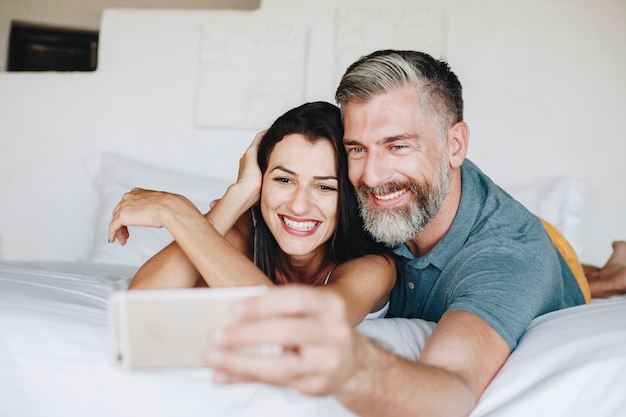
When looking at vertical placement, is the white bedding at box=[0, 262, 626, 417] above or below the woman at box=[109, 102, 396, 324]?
below

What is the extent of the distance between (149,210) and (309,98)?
1512 mm

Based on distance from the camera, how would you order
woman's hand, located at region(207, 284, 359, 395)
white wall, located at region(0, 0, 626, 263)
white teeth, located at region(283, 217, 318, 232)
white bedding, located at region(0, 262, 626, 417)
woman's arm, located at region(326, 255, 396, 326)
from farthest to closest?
1. white wall, located at region(0, 0, 626, 263)
2. white teeth, located at region(283, 217, 318, 232)
3. woman's arm, located at region(326, 255, 396, 326)
4. white bedding, located at region(0, 262, 626, 417)
5. woman's hand, located at region(207, 284, 359, 395)

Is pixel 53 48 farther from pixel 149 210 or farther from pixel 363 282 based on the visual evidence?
pixel 363 282

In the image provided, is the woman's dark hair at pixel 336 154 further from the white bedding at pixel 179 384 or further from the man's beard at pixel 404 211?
the white bedding at pixel 179 384

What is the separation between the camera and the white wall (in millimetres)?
2826

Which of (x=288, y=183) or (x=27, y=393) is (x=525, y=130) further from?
(x=27, y=393)

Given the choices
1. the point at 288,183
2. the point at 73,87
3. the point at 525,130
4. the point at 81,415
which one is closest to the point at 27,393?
the point at 81,415

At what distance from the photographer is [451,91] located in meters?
1.73

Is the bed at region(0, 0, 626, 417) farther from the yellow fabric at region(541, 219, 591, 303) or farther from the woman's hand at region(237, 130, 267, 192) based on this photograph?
the woman's hand at region(237, 130, 267, 192)

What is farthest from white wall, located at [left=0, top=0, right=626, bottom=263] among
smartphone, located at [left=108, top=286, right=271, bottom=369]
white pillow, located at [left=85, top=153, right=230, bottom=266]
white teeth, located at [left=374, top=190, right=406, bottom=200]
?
smartphone, located at [left=108, top=286, right=271, bottom=369]

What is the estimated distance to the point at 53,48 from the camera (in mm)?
3406

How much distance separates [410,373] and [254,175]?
979 mm

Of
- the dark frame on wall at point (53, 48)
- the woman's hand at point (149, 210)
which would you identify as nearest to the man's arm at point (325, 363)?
the woman's hand at point (149, 210)

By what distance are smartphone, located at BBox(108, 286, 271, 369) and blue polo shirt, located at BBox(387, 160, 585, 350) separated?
72 centimetres
